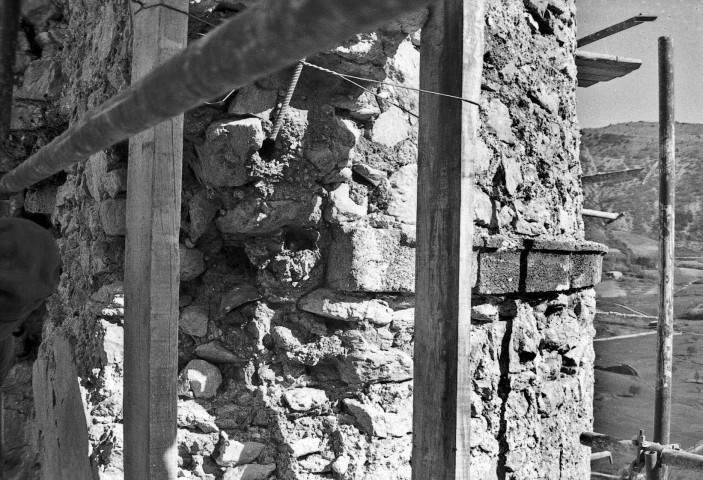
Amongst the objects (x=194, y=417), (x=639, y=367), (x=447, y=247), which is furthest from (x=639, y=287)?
(x=447, y=247)

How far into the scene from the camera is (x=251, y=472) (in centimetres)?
241

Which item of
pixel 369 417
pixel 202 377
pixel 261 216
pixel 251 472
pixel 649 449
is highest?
pixel 261 216

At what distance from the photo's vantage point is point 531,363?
10.1 feet

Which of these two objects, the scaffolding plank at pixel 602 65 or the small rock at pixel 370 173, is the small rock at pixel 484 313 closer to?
the small rock at pixel 370 173

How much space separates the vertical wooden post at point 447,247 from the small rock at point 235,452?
92 centimetres

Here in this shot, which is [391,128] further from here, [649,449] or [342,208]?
[649,449]

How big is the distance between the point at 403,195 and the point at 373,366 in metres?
0.69

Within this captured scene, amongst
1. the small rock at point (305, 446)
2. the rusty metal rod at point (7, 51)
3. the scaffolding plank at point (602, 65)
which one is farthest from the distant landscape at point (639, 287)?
the rusty metal rod at point (7, 51)

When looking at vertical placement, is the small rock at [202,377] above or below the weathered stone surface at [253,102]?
below

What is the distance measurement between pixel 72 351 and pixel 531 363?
6.62ft

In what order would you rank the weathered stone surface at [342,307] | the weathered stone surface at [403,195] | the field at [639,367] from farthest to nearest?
the field at [639,367] → the weathered stone surface at [403,195] → the weathered stone surface at [342,307]

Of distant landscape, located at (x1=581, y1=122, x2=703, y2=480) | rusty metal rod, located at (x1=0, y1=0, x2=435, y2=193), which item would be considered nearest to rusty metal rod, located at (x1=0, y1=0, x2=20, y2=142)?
rusty metal rod, located at (x1=0, y1=0, x2=435, y2=193)

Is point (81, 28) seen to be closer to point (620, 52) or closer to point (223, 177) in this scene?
point (223, 177)

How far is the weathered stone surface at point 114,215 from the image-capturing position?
7.45 feet
